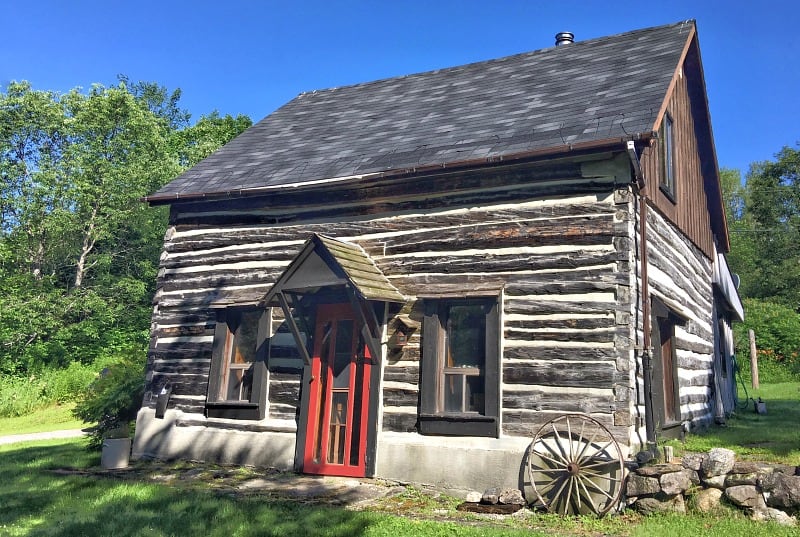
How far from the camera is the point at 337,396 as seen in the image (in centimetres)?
912

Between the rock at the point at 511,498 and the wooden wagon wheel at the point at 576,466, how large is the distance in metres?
0.20

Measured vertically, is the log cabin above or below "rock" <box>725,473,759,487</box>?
above

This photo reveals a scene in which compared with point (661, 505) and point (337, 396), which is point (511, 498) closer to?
point (661, 505)

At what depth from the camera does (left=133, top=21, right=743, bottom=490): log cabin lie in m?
A: 7.77

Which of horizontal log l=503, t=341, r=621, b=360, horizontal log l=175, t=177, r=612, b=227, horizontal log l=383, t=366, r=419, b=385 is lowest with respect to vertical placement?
horizontal log l=383, t=366, r=419, b=385

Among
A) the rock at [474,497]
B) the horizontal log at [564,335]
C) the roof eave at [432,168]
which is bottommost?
the rock at [474,497]

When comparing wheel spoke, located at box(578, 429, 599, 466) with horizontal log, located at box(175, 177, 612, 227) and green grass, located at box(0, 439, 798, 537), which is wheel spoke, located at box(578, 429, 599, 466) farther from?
horizontal log, located at box(175, 177, 612, 227)

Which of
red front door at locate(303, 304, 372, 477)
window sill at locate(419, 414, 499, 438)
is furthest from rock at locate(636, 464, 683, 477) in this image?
red front door at locate(303, 304, 372, 477)

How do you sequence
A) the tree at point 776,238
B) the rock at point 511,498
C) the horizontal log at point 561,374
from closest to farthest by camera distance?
the rock at point 511,498
the horizontal log at point 561,374
the tree at point 776,238

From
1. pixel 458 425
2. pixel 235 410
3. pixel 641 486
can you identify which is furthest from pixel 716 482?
pixel 235 410

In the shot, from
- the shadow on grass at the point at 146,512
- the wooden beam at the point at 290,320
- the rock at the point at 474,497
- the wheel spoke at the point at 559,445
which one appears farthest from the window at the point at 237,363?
the wheel spoke at the point at 559,445

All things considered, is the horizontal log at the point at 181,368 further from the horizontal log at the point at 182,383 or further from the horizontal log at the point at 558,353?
the horizontal log at the point at 558,353

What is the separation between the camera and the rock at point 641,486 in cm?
660

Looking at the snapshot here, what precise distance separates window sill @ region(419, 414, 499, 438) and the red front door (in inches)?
38.6
